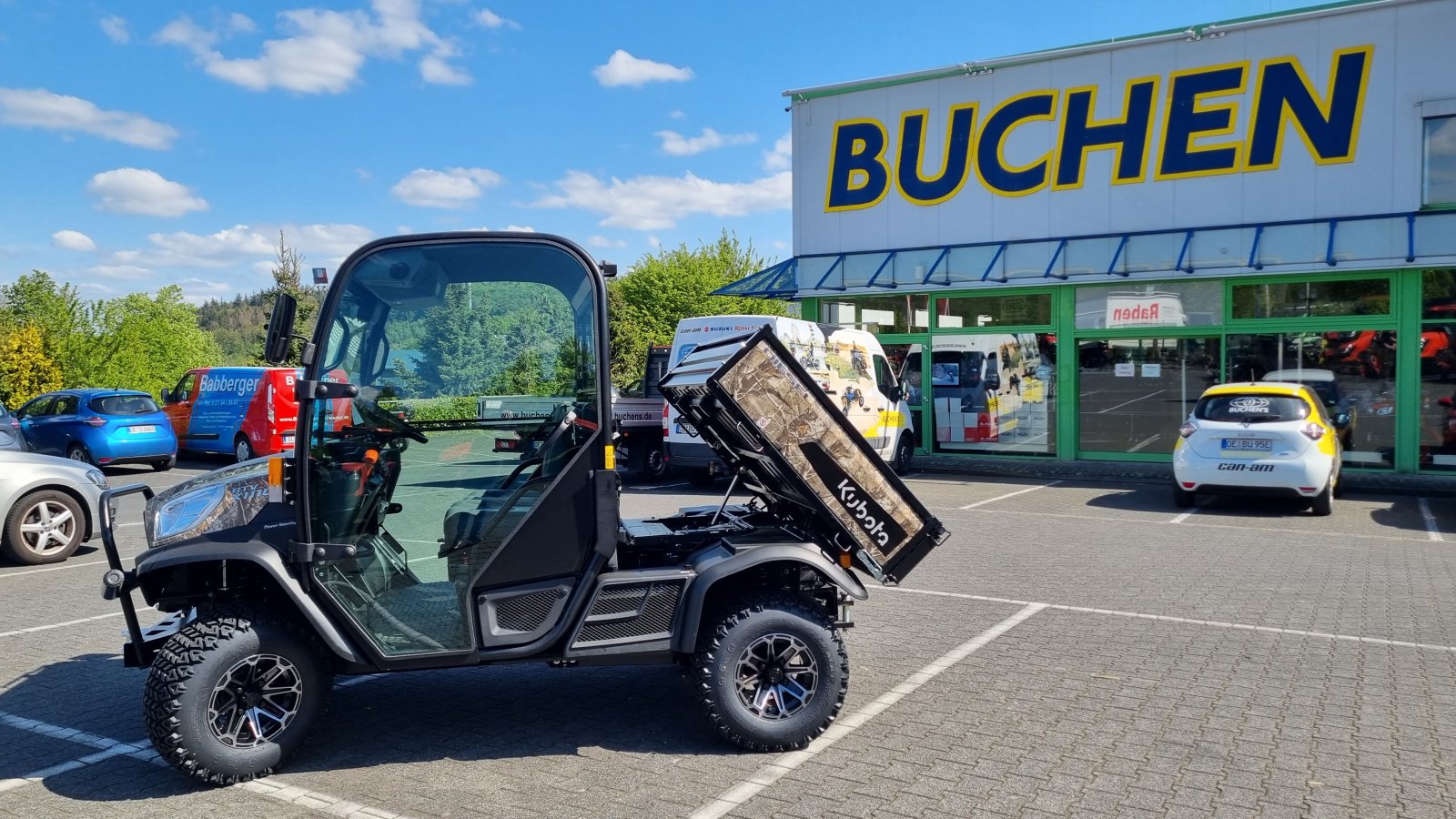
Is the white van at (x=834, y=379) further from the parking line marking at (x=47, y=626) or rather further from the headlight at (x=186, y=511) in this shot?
the headlight at (x=186, y=511)

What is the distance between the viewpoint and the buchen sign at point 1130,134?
1619 cm

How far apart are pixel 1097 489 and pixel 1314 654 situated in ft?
31.1

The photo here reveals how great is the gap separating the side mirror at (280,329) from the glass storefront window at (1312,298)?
16213 millimetres

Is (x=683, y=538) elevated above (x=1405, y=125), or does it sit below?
below

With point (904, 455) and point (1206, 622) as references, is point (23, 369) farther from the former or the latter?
point (1206, 622)

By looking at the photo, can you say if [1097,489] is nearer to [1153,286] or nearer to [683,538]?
[1153,286]

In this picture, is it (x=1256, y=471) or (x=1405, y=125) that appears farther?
(x=1405, y=125)

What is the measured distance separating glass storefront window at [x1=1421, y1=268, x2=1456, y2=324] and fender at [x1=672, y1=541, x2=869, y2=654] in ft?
47.6

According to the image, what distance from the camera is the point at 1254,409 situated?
12.6 meters

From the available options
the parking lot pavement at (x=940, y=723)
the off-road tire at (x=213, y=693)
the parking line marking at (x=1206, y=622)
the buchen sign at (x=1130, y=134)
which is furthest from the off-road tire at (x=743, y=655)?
the buchen sign at (x=1130, y=134)

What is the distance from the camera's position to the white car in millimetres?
12328

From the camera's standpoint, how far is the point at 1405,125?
615 inches

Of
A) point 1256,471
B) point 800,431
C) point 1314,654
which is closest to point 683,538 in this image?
point 800,431

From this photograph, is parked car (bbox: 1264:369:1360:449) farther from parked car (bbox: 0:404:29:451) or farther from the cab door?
parked car (bbox: 0:404:29:451)
